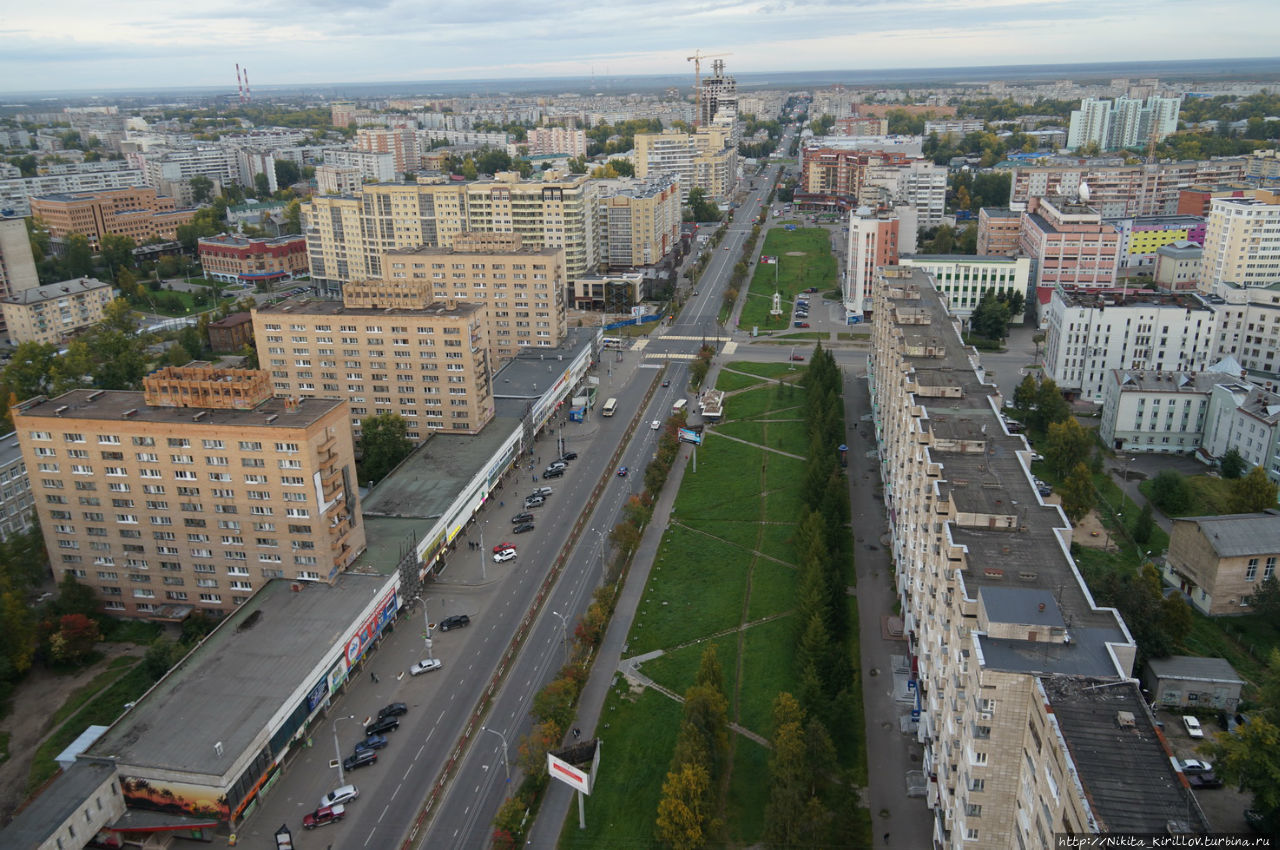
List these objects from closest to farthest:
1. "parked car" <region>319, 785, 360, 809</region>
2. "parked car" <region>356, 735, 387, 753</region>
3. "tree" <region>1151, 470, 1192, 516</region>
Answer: "parked car" <region>319, 785, 360, 809</region>, "parked car" <region>356, 735, 387, 753</region>, "tree" <region>1151, 470, 1192, 516</region>

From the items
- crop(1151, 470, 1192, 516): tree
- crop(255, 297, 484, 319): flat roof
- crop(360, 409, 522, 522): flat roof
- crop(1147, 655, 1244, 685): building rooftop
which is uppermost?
crop(255, 297, 484, 319): flat roof

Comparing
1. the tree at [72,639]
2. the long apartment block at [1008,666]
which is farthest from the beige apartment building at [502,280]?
the tree at [72,639]

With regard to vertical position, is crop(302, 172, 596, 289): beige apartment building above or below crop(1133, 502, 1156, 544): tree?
above

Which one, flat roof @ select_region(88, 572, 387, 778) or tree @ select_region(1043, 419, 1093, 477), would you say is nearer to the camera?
flat roof @ select_region(88, 572, 387, 778)

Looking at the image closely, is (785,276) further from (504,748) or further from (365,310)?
(504,748)

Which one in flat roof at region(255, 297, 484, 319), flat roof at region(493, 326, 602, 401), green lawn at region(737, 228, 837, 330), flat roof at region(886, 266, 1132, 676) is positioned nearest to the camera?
flat roof at region(886, 266, 1132, 676)

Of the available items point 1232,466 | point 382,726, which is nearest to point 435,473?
point 382,726

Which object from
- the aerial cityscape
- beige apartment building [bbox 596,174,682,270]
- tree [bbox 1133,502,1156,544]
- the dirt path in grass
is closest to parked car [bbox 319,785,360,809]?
the aerial cityscape

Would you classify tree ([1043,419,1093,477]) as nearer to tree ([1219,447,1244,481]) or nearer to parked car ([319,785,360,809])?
tree ([1219,447,1244,481])
